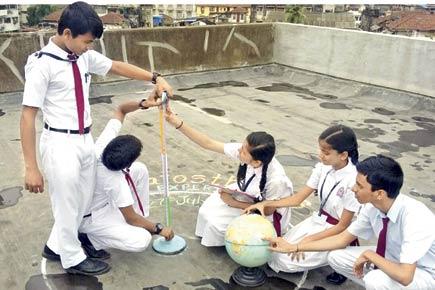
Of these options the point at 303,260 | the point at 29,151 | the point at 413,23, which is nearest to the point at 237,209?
the point at 303,260

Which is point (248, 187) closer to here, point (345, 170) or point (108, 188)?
point (345, 170)

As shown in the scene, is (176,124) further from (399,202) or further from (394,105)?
(394,105)

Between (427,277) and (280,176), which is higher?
(280,176)

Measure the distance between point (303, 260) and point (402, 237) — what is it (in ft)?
2.75

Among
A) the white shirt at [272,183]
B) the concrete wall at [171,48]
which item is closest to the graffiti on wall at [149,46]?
the concrete wall at [171,48]

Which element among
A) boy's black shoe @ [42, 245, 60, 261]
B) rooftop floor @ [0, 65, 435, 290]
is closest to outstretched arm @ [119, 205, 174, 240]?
rooftop floor @ [0, 65, 435, 290]

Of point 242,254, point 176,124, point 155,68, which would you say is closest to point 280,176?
point 242,254

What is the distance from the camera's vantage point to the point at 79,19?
3.04 m

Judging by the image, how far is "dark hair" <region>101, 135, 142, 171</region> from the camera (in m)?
3.44

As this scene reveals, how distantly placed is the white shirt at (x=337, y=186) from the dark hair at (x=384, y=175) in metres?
0.49

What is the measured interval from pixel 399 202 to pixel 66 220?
229 centimetres

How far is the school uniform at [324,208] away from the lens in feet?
10.9

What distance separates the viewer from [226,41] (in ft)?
34.0

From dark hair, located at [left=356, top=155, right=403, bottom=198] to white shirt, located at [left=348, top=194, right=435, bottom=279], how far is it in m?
0.13
